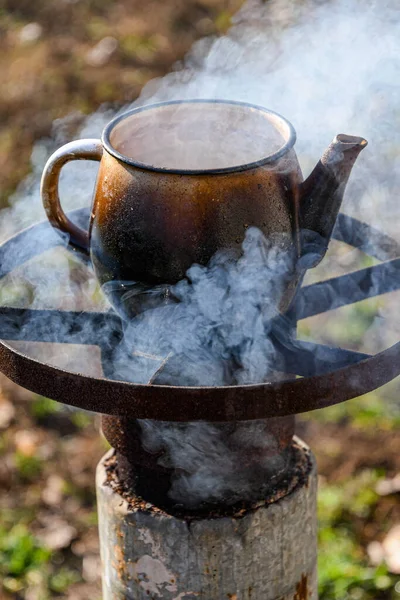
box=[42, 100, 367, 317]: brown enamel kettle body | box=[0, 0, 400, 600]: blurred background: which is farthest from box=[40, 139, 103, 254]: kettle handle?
box=[0, 0, 400, 600]: blurred background

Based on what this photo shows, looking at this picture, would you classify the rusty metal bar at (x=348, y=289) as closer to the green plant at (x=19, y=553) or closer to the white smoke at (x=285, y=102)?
the white smoke at (x=285, y=102)

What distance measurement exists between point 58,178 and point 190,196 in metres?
0.36

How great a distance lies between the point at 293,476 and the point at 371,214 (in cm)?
237

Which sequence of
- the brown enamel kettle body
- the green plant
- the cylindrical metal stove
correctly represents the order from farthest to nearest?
the green plant, the cylindrical metal stove, the brown enamel kettle body

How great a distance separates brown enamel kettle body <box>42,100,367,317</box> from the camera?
144 cm

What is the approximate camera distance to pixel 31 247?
1.91m

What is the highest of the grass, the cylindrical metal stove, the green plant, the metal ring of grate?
the metal ring of grate

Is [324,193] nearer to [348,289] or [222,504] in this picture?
[348,289]

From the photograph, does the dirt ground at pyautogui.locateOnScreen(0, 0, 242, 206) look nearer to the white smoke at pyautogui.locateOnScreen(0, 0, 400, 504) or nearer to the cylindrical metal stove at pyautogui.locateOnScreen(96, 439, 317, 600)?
the white smoke at pyautogui.locateOnScreen(0, 0, 400, 504)

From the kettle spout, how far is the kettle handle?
0.44 m

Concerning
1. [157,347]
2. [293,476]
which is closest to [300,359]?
[157,347]

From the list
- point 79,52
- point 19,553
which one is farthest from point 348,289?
point 79,52

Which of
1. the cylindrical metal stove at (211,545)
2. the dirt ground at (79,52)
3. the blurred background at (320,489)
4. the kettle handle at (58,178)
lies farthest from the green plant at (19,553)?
the dirt ground at (79,52)

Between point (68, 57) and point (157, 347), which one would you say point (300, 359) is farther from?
point (68, 57)
